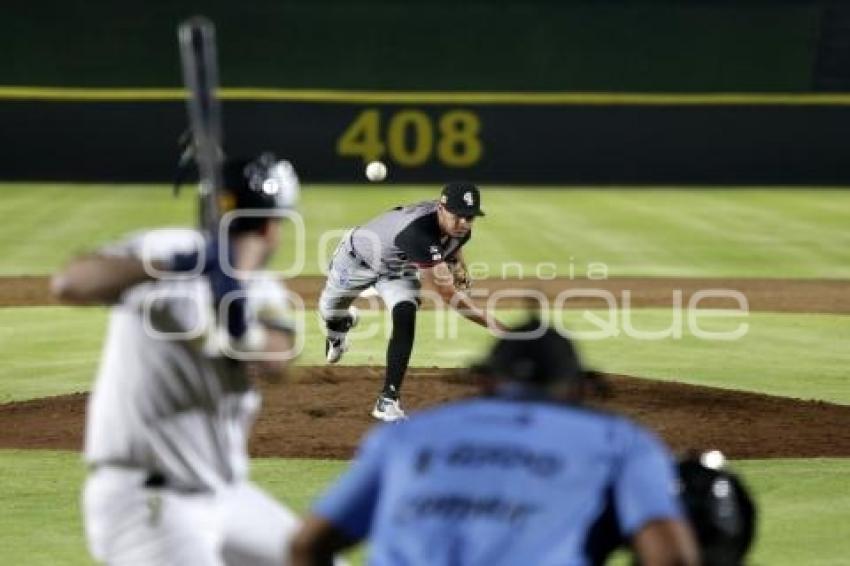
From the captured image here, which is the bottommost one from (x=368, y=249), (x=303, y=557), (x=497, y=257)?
(x=497, y=257)

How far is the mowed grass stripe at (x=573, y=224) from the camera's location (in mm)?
22859

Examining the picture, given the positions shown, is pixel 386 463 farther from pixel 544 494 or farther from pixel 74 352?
pixel 74 352

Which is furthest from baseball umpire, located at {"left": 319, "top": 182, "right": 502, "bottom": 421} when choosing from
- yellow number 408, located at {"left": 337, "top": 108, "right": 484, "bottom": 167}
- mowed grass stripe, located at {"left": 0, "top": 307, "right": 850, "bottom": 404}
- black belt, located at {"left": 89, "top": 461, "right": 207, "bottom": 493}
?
yellow number 408, located at {"left": 337, "top": 108, "right": 484, "bottom": 167}

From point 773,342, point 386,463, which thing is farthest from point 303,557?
point 773,342

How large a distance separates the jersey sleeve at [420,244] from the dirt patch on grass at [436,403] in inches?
42.0

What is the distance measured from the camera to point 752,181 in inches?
1287

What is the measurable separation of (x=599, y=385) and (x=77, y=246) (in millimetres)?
19630

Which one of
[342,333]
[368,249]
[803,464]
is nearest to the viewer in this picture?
[803,464]

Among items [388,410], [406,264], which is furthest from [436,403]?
[406,264]

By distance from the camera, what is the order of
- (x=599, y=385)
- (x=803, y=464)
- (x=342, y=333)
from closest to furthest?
(x=599, y=385) → (x=803, y=464) → (x=342, y=333)

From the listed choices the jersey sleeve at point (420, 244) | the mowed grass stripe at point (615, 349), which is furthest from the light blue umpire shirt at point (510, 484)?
the mowed grass stripe at point (615, 349)

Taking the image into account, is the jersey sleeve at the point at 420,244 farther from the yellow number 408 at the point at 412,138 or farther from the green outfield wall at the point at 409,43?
the green outfield wall at the point at 409,43

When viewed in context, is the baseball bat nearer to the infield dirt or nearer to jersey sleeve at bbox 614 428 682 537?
jersey sleeve at bbox 614 428 682 537

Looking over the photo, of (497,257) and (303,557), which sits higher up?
(303,557)
